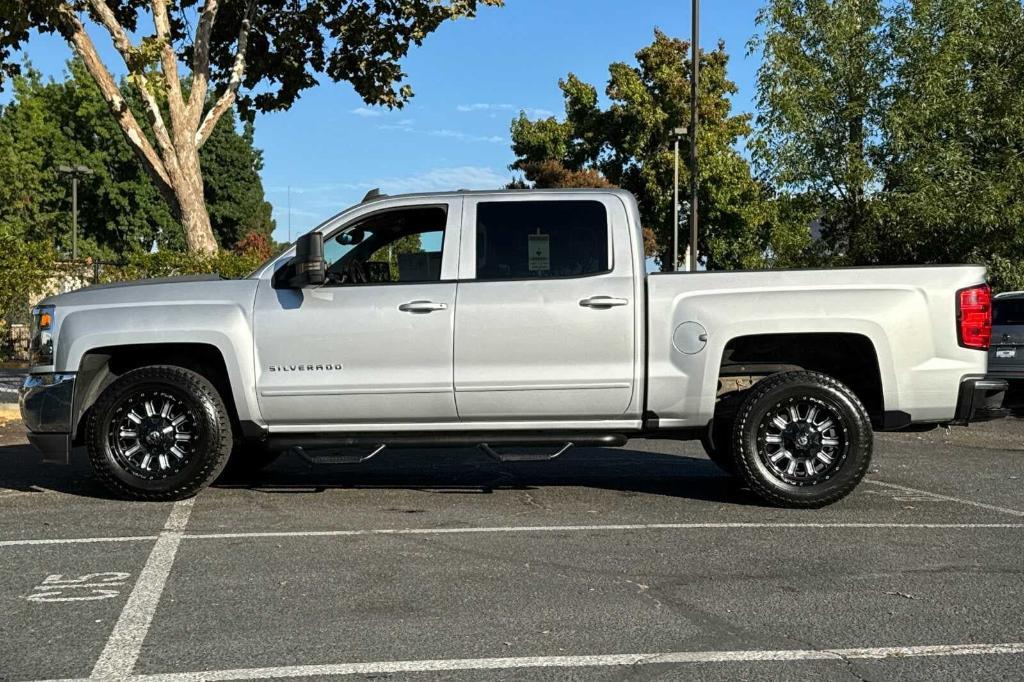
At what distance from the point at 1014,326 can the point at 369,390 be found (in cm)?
1071

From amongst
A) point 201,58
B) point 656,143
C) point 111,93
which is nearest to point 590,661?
point 111,93

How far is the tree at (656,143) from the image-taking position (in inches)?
1758

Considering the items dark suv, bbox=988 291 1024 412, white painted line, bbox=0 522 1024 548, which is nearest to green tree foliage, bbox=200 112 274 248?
dark suv, bbox=988 291 1024 412

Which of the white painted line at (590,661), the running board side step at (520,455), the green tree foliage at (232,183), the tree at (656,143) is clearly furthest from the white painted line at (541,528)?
the green tree foliage at (232,183)

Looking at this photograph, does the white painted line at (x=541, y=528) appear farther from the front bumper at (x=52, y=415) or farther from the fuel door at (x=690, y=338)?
the front bumper at (x=52, y=415)

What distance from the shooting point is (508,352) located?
7172mm

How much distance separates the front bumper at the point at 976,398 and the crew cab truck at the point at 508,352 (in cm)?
1

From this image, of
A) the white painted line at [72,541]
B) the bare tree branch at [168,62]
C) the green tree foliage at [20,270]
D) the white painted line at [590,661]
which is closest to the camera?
the white painted line at [590,661]

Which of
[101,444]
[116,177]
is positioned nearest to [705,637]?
[101,444]

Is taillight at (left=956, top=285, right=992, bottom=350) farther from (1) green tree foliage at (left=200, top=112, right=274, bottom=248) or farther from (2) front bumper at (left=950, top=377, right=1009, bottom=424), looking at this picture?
(1) green tree foliage at (left=200, top=112, right=274, bottom=248)

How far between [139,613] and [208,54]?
15.2 meters

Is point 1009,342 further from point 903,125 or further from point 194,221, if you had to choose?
point 194,221

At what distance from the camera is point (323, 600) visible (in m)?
4.93

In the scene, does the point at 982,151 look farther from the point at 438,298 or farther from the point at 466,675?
the point at 466,675
